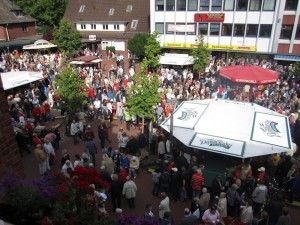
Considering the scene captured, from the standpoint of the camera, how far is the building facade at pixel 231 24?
2727cm

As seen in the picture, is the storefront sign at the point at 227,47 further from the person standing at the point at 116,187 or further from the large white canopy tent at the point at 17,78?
the person standing at the point at 116,187

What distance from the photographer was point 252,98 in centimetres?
1764

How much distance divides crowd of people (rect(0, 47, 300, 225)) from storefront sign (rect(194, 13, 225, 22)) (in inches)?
377

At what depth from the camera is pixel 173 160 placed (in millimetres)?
11523

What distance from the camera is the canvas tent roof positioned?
90.8 feet

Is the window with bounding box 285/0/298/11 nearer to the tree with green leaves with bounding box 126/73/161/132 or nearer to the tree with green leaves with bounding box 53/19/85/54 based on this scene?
the tree with green leaves with bounding box 126/73/161/132

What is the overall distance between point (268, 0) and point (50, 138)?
24.7 m

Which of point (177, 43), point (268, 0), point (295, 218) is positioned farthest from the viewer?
point (177, 43)

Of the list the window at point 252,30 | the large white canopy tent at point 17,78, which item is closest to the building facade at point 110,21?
the window at point 252,30

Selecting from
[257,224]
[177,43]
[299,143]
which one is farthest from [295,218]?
[177,43]

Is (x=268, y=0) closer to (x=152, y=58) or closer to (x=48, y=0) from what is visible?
(x=152, y=58)

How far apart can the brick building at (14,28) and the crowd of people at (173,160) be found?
1771 centimetres

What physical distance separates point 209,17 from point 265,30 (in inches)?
230

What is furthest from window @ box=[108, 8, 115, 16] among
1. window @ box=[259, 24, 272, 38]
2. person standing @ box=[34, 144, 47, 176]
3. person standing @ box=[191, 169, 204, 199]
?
person standing @ box=[191, 169, 204, 199]
